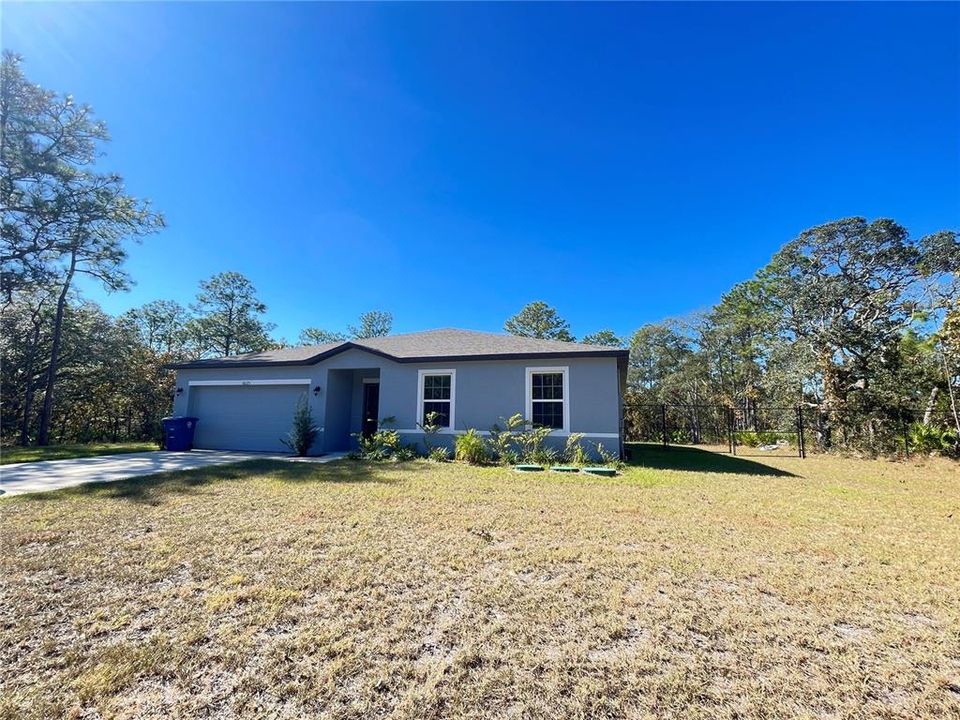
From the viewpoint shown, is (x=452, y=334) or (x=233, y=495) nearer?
(x=233, y=495)

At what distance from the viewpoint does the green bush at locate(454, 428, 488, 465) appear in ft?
32.6

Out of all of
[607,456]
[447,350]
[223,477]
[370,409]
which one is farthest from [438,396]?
[223,477]

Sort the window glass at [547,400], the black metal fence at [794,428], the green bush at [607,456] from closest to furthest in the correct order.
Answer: the green bush at [607,456], the window glass at [547,400], the black metal fence at [794,428]

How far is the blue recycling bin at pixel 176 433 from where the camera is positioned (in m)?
12.2

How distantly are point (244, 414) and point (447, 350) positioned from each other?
22.8 ft

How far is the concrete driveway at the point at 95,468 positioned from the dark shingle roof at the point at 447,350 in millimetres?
3061

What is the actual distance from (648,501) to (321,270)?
62.1 feet

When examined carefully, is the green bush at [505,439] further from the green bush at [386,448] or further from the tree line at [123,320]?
the tree line at [123,320]

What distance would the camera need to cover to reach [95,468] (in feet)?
27.2

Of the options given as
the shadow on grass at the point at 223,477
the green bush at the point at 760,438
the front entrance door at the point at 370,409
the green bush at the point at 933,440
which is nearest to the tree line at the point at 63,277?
the front entrance door at the point at 370,409

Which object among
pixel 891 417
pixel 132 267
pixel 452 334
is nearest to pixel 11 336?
pixel 132 267

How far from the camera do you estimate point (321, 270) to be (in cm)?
2028

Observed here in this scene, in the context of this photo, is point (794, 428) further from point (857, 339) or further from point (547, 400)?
point (547, 400)

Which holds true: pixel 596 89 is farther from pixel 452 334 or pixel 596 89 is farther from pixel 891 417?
pixel 891 417
